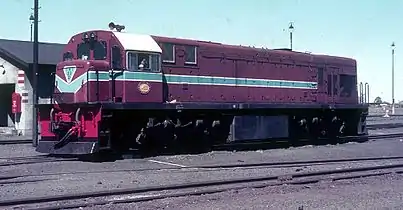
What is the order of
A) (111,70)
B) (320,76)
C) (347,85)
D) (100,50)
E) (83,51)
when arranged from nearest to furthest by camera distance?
(111,70) → (100,50) → (83,51) → (320,76) → (347,85)

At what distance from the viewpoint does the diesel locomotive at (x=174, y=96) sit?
1592 centimetres

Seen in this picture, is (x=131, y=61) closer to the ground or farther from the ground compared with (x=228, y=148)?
farther from the ground

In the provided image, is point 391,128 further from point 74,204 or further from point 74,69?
point 74,204

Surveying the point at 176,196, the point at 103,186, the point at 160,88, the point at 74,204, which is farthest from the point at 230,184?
the point at 160,88

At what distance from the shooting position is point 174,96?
17844 mm

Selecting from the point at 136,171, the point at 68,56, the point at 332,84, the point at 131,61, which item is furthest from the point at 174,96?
the point at 332,84

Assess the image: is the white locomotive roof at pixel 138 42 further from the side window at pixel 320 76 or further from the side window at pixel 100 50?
the side window at pixel 320 76

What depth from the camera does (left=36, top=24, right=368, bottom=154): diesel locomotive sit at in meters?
15.9

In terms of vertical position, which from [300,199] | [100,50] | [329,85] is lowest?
[300,199]

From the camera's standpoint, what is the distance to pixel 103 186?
11055mm

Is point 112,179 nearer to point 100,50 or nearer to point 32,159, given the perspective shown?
point 32,159

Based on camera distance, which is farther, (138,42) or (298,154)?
(298,154)

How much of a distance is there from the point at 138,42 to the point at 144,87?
1.32 meters

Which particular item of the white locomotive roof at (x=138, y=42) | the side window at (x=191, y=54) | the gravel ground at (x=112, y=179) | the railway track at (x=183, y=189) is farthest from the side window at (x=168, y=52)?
the railway track at (x=183, y=189)
